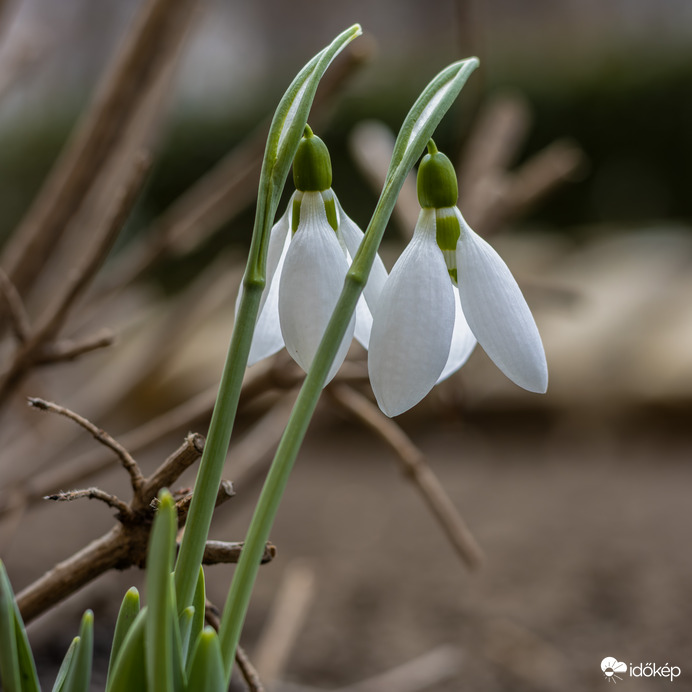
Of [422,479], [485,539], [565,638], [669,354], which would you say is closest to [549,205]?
[669,354]

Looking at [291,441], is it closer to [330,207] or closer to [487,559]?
[330,207]

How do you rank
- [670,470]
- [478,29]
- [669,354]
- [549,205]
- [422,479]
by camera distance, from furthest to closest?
[549,205], [669,354], [670,470], [478,29], [422,479]

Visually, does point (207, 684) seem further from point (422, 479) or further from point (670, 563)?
point (670, 563)

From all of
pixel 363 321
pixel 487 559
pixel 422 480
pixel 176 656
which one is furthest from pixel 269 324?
pixel 487 559

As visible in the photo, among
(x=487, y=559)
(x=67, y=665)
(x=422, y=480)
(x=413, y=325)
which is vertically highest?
(x=413, y=325)

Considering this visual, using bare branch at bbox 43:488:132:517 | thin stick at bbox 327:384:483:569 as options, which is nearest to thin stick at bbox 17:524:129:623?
bare branch at bbox 43:488:132:517

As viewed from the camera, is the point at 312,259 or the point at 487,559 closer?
the point at 312,259

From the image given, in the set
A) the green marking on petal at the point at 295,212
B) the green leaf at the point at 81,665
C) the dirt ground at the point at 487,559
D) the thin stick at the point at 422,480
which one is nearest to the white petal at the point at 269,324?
the green marking on petal at the point at 295,212
